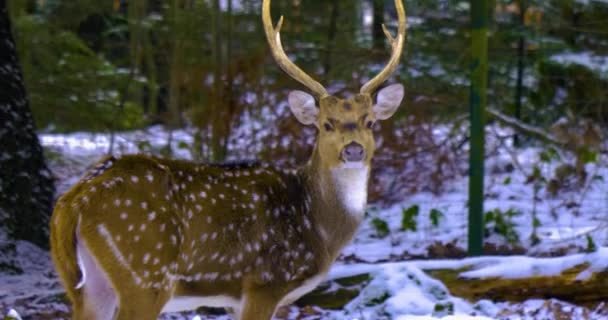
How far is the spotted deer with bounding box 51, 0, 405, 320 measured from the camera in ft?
17.1

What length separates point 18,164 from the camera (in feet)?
27.1

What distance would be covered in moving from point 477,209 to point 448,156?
208cm

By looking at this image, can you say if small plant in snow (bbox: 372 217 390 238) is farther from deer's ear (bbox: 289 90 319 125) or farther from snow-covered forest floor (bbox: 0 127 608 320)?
deer's ear (bbox: 289 90 319 125)

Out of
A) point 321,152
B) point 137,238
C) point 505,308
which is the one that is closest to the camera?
point 137,238

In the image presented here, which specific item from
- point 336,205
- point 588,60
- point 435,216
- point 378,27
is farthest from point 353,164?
point 588,60

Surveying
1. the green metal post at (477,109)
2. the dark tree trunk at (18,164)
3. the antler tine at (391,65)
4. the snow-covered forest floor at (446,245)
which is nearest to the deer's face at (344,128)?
the antler tine at (391,65)

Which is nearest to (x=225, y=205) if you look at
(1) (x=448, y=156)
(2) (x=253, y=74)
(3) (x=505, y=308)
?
(3) (x=505, y=308)

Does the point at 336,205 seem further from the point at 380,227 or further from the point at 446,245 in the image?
the point at 380,227

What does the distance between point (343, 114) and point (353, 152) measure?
0.30m

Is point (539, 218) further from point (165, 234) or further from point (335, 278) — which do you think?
point (165, 234)

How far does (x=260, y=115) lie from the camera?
990 cm

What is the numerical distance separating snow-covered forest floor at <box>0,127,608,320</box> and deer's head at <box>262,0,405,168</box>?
3.94 ft

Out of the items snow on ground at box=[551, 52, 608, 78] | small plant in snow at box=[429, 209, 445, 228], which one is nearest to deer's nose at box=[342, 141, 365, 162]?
small plant in snow at box=[429, 209, 445, 228]

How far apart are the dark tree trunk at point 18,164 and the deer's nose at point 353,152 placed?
339 cm
